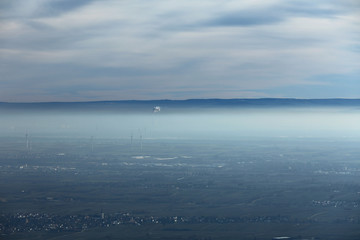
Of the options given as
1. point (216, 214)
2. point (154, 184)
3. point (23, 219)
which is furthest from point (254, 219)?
point (154, 184)

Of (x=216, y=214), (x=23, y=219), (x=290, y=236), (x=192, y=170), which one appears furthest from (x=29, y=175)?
(x=290, y=236)

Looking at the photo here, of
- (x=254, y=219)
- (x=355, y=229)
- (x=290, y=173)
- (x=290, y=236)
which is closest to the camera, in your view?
(x=290, y=236)

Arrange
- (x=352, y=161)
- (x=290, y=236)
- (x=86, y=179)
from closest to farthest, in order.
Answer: (x=290, y=236) → (x=86, y=179) → (x=352, y=161)

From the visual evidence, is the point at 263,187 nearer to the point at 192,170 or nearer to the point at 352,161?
the point at 192,170

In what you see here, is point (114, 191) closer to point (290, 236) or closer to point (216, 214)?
point (216, 214)

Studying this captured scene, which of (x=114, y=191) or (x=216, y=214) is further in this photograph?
(x=114, y=191)

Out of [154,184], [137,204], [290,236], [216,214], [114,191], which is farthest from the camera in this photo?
[154,184]
